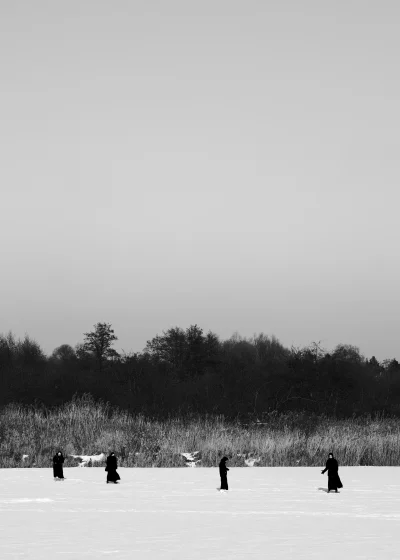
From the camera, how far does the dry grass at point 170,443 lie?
103 ft

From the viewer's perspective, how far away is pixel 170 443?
32.7 metres

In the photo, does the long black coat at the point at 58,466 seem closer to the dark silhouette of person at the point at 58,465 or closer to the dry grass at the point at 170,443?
the dark silhouette of person at the point at 58,465

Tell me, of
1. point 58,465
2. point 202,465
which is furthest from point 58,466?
point 202,465
